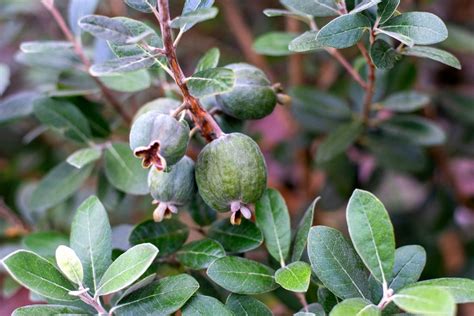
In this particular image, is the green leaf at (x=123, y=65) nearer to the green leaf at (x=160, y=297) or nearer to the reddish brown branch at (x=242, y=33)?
the green leaf at (x=160, y=297)

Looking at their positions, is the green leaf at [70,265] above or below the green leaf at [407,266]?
above

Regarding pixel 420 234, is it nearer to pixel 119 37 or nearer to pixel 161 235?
pixel 161 235

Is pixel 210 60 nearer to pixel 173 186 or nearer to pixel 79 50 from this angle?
pixel 173 186

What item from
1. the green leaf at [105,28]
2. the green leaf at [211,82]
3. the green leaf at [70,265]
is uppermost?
the green leaf at [105,28]

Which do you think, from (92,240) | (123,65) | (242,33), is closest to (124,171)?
(92,240)

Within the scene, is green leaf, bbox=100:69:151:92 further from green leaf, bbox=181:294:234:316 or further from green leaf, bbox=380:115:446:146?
green leaf, bbox=380:115:446:146

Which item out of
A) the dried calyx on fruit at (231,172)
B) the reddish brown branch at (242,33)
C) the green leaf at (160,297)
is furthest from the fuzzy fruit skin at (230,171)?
the reddish brown branch at (242,33)

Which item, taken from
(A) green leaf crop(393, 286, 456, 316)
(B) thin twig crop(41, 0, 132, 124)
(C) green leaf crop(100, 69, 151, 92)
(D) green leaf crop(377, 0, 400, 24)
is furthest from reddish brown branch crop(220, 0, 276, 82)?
(A) green leaf crop(393, 286, 456, 316)
